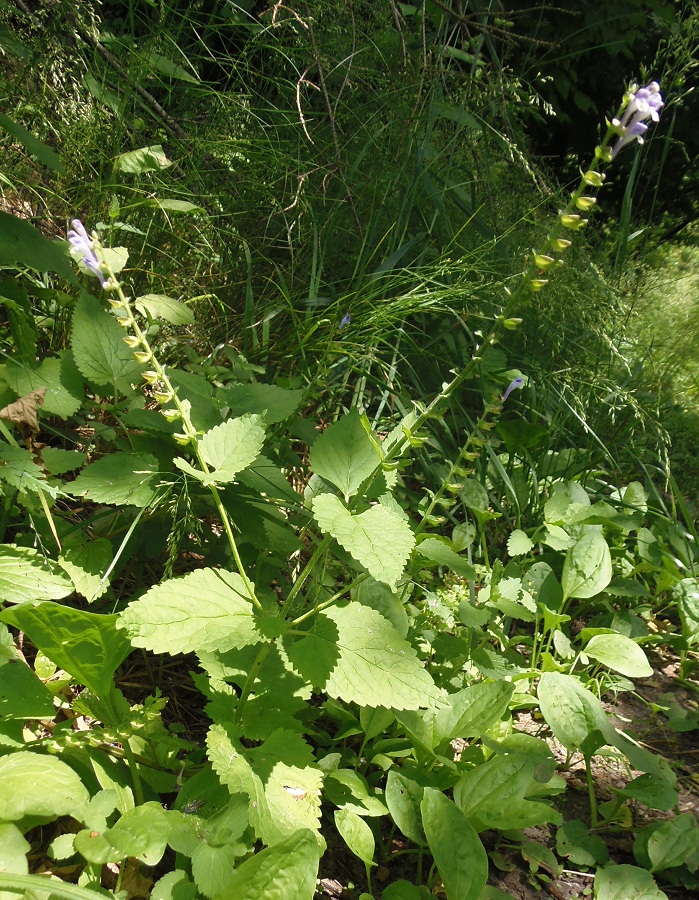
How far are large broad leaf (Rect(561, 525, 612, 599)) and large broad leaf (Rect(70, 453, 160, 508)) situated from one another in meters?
1.16

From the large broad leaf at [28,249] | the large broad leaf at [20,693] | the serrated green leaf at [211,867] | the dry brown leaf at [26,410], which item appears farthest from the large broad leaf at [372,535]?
the large broad leaf at [28,249]

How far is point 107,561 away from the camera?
4.60 ft

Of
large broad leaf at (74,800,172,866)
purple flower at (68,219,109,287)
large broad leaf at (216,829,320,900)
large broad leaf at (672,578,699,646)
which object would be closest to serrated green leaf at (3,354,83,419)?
purple flower at (68,219,109,287)

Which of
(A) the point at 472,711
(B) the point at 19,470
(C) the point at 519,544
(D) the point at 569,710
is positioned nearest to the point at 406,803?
(A) the point at 472,711

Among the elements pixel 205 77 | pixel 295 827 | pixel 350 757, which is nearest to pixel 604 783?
pixel 350 757

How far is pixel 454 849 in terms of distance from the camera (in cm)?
121

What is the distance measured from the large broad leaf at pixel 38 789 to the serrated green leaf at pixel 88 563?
30 cm

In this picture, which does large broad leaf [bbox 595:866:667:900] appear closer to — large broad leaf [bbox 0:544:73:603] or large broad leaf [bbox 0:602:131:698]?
large broad leaf [bbox 0:602:131:698]

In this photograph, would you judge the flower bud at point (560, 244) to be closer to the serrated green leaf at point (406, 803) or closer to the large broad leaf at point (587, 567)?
the serrated green leaf at point (406, 803)

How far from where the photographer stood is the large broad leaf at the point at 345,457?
4.03 ft

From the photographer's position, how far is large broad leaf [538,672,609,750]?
1550mm

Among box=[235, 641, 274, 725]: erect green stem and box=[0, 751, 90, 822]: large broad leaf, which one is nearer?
box=[0, 751, 90, 822]: large broad leaf

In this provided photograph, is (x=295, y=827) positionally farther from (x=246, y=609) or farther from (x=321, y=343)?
(x=321, y=343)

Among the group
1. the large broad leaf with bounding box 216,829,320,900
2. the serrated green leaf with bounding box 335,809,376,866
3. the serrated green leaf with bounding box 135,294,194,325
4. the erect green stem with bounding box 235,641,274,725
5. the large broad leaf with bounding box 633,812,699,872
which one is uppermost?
the serrated green leaf with bounding box 135,294,194,325
